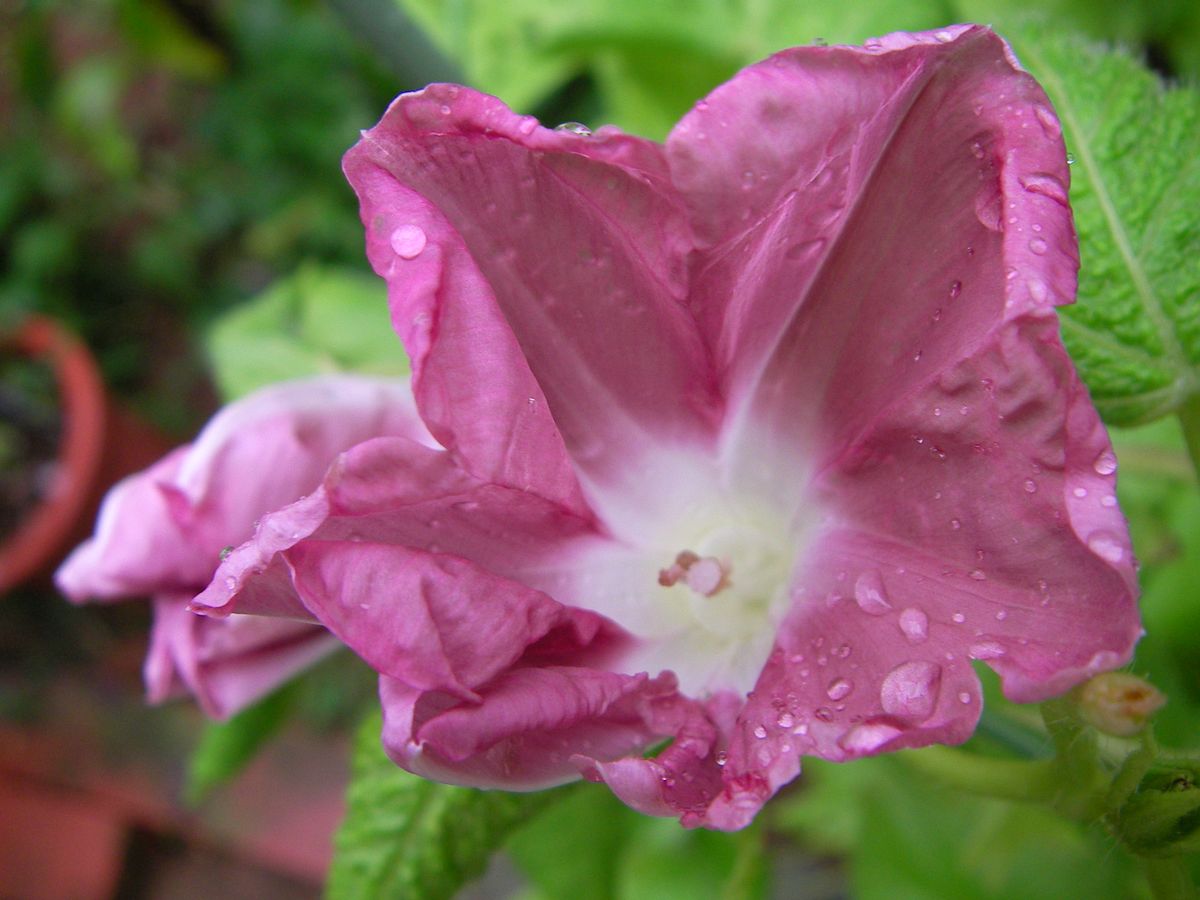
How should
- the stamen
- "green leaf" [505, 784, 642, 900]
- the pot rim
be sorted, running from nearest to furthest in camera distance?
the stamen → "green leaf" [505, 784, 642, 900] → the pot rim

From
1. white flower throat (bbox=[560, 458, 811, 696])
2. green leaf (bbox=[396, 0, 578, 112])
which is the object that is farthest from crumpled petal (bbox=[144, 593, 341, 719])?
green leaf (bbox=[396, 0, 578, 112])

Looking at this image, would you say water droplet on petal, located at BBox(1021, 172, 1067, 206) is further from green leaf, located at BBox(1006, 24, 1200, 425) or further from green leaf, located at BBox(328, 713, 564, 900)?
green leaf, located at BBox(328, 713, 564, 900)

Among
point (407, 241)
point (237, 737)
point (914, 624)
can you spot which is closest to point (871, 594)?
point (914, 624)

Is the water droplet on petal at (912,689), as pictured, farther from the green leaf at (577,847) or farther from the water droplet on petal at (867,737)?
the green leaf at (577,847)

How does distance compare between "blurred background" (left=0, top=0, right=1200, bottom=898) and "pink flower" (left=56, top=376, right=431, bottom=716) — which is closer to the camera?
"pink flower" (left=56, top=376, right=431, bottom=716)

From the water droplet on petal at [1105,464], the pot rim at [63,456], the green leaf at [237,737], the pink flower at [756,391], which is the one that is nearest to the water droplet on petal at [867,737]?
the pink flower at [756,391]

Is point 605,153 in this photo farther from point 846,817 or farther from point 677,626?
point 846,817

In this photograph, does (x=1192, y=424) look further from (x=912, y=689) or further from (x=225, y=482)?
(x=225, y=482)
